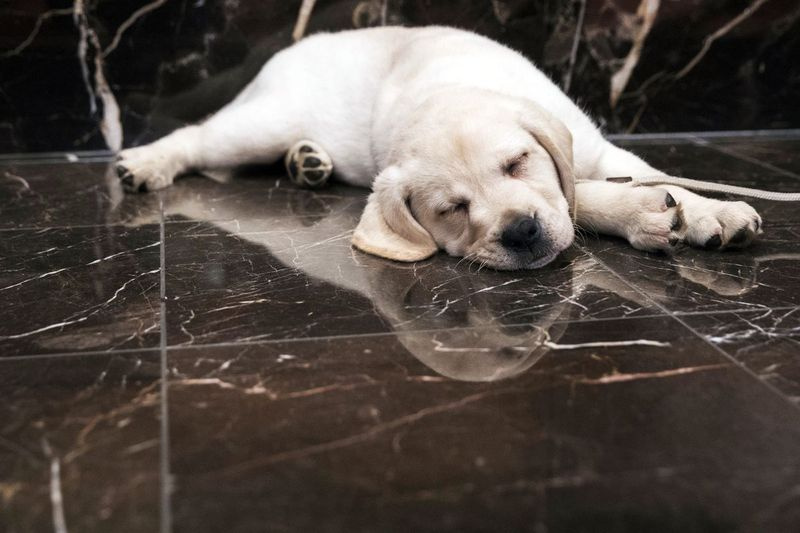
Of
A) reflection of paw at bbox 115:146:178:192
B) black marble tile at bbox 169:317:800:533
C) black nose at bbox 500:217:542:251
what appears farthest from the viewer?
reflection of paw at bbox 115:146:178:192

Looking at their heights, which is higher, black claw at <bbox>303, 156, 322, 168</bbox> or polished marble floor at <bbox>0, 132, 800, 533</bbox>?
black claw at <bbox>303, 156, 322, 168</bbox>

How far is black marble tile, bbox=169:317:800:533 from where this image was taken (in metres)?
1.50

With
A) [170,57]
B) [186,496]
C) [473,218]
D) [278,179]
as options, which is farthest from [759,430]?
[170,57]

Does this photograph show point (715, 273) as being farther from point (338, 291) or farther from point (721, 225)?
point (338, 291)

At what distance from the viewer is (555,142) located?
290 centimetres

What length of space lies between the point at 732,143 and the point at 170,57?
297cm

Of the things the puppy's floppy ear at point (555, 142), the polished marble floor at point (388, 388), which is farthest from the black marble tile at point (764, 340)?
the puppy's floppy ear at point (555, 142)

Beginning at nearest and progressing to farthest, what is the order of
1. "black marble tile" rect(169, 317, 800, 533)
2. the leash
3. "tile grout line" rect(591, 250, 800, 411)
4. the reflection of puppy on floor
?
"black marble tile" rect(169, 317, 800, 533)
"tile grout line" rect(591, 250, 800, 411)
the reflection of puppy on floor
the leash

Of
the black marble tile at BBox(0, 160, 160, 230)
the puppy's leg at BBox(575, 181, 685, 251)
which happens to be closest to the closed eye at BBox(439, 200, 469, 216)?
the puppy's leg at BBox(575, 181, 685, 251)

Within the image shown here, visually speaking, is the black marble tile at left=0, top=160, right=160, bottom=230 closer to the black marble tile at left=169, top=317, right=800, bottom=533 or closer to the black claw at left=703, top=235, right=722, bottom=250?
the black marble tile at left=169, top=317, right=800, bottom=533

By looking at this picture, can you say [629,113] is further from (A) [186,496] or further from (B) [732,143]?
(A) [186,496]

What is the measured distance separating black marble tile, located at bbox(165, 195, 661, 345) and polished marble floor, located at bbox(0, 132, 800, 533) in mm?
10

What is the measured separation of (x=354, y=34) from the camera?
4199 mm

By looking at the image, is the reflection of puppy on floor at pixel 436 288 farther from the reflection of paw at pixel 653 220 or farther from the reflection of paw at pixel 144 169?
the reflection of paw at pixel 144 169
